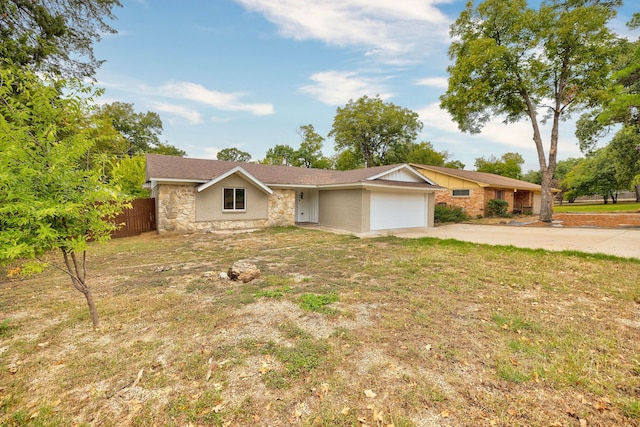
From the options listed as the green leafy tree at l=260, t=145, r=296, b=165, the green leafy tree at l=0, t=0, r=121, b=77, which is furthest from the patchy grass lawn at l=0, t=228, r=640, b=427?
the green leafy tree at l=260, t=145, r=296, b=165

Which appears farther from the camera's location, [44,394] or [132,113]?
[132,113]

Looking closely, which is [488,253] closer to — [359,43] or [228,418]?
[228,418]

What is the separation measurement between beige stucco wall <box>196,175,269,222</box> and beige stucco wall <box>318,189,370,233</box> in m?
Answer: 3.29

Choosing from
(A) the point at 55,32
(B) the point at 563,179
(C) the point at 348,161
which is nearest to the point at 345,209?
(A) the point at 55,32

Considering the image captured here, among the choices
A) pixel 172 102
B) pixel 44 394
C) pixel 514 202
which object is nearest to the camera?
pixel 44 394

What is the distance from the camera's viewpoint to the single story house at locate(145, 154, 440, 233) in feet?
40.8

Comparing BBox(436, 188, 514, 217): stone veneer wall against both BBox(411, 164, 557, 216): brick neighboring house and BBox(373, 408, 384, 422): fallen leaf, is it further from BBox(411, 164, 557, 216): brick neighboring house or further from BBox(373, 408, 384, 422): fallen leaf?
BBox(373, 408, 384, 422): fallen leaf

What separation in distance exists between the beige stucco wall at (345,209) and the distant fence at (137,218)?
8.69m

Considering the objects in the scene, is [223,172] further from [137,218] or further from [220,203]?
[137,218]

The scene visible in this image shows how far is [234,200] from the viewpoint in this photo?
1377 cm

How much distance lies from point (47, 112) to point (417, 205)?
14.9 m

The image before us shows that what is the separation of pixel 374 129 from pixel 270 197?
979 inches

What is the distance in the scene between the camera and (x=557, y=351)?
297cm

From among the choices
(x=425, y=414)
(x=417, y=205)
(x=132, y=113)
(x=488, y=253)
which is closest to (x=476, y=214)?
(x=417, y=205)
